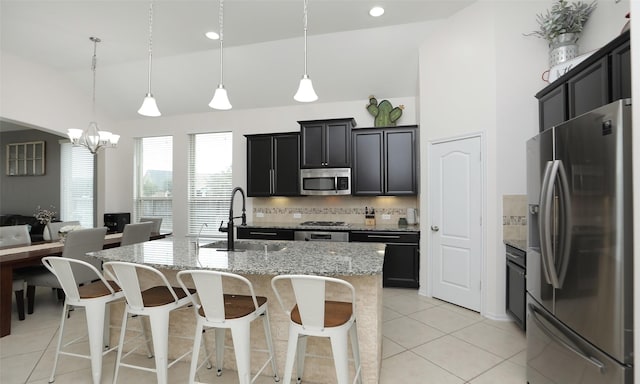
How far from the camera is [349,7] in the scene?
352cm

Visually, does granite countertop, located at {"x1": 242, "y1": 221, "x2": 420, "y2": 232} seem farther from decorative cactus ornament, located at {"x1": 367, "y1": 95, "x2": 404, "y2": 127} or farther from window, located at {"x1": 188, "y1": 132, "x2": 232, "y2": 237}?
decorative cactus ornament, located at {"x1": 367, "y1": 95, "x2": 404, "y2": 127}

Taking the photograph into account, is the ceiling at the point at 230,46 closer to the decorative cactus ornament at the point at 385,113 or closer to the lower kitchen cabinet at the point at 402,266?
the decorative cactus ornament at the point at 385,113

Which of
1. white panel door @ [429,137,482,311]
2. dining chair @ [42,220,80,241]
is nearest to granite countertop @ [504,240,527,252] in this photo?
white panel door @ [429,137,482,311]

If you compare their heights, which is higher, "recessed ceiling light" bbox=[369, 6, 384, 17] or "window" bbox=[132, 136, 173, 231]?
"recessed ceiling light" bbox=[369, 6, 384, 17]

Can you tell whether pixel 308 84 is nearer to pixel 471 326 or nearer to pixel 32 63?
pixel 471 326

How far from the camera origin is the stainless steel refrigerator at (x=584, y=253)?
1311 millimetres

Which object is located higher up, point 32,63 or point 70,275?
point 32,63

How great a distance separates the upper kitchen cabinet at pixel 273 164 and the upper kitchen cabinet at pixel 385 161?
38.5 inches

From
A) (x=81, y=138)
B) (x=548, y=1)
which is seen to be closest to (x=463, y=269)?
(x=548, y=1)

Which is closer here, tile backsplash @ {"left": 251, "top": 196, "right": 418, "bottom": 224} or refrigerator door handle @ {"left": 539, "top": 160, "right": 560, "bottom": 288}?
refrigerator door handle @ {"left": 539, "top": 160, "right": 560, "bottom": 288}

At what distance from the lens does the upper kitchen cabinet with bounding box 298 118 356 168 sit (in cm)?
466

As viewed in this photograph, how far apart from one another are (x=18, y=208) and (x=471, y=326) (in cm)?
1017

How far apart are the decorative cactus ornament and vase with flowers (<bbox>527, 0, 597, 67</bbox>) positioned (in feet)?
6.87

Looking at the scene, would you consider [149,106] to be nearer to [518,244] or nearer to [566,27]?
[518,244]
